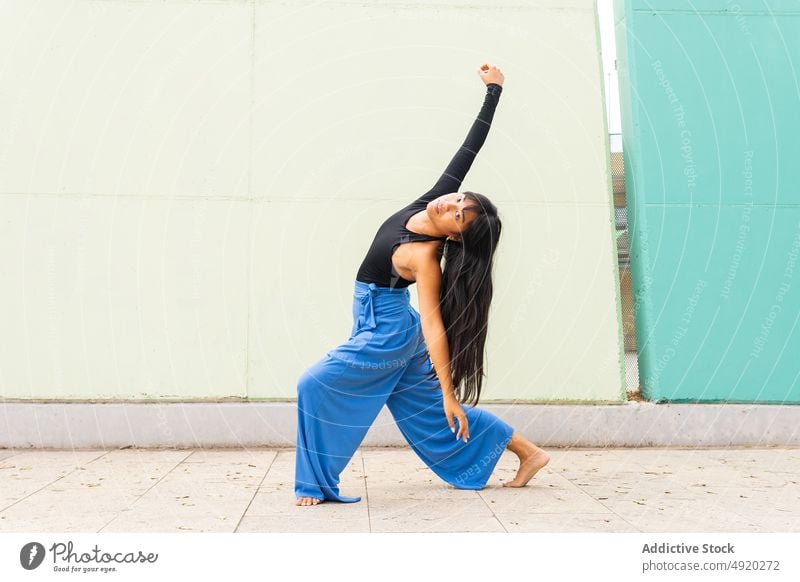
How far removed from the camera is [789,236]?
21.3 feet

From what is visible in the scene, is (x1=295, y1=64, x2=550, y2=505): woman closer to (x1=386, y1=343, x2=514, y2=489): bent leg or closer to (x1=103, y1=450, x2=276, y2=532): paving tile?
(x1=386, y1=343, x2=514, y2=489): bent leg

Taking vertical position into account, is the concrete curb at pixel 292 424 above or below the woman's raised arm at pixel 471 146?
below

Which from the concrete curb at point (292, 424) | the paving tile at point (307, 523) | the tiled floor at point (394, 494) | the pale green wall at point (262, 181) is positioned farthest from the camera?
the pale green wall at point (262, 181)

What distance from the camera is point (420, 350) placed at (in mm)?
4477

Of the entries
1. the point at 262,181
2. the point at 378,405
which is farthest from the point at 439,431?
the point at 262,181

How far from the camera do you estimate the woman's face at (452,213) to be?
13.1ft

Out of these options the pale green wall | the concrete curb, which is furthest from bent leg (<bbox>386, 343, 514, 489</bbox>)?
the pale green wall

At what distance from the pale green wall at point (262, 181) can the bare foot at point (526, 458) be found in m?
1.71

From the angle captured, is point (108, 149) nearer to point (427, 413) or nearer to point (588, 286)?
point (427, 413)

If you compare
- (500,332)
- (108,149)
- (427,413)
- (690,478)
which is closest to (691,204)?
(500,332)

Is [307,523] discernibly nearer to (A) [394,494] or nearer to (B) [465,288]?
(A) [394,494]

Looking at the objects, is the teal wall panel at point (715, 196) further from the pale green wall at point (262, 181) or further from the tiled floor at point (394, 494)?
the tiled floor at point (394, 494)

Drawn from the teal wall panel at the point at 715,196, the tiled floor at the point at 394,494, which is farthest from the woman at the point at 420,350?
the teal wall panel at the point at 715,196

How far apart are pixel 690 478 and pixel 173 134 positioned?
15.4 feet
